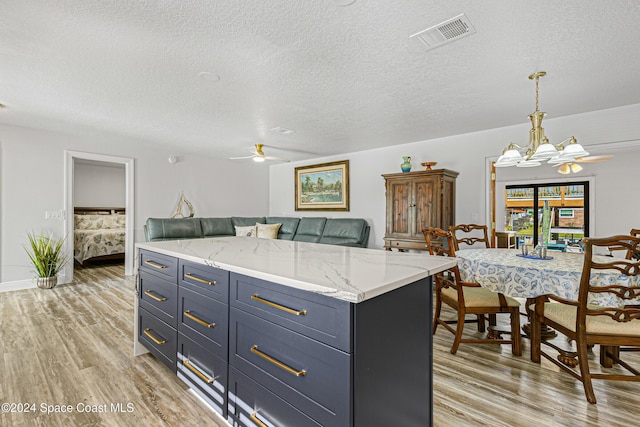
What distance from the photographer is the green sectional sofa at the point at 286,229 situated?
512 centimetres

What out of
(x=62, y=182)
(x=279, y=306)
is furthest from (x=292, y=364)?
(x=62, y=182)

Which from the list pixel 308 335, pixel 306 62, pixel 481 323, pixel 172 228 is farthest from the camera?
pixel 172 228

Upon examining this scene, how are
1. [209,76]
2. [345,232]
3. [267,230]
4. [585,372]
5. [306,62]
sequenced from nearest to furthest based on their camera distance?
[585,372]
[306,62]
[209,76]
[345,232]
[267,230]

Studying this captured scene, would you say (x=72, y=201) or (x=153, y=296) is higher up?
(x=72, y=201)

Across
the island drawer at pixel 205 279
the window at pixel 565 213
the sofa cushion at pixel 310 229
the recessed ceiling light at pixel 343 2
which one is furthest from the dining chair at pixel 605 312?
the window at pixel 565 213

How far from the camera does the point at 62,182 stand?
4547 mm

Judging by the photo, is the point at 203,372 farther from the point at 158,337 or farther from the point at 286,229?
the point at 286,229

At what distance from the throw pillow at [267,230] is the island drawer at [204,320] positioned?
4127 millimetres

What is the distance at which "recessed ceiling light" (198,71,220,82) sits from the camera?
2.50 metres

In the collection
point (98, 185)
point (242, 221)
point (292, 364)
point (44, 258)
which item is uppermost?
→ point (98, 185)

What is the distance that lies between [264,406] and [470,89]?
3000 mm

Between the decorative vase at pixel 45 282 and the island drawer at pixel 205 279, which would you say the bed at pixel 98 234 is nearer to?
the decorative vase at pixel 45 282

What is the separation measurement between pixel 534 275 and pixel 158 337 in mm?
2625

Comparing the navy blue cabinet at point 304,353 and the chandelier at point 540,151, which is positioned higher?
the chandelier at point 540,151
